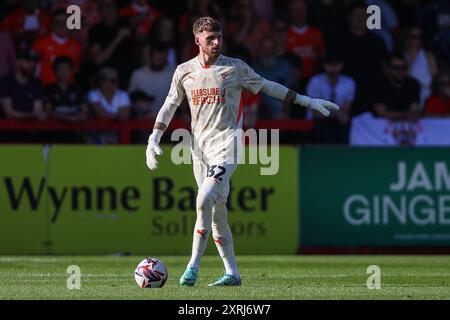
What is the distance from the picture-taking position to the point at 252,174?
18281 millimetres

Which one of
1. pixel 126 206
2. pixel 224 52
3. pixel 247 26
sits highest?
pixel 247 26

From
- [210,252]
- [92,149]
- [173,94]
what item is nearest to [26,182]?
[92,149]

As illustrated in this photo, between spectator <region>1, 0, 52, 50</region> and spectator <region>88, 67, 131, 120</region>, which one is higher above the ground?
spectator <region>1, 0, 52, 50</region>

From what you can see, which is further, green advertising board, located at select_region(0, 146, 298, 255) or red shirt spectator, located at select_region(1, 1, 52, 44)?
red shirt spectator, located at select_region(1, 1, 52, 44)

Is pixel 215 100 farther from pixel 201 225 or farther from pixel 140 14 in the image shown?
pixel 140 14

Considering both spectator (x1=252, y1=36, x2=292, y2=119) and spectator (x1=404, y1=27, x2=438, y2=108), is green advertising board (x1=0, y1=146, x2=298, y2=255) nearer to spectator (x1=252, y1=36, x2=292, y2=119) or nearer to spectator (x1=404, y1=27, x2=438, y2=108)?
spectator (x1=252, y1=36, x2=292, y2=119)

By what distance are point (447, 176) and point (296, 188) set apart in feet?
7.37

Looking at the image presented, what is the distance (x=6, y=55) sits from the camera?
20.2 metres

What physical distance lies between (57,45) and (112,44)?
916 mm

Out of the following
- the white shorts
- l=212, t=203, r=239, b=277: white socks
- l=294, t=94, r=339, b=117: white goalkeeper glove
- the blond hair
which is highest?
the blond hair

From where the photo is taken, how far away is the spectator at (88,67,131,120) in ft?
63.1

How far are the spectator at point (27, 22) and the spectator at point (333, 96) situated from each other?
4527 millimetres

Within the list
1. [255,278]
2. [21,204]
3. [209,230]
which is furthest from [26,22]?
[209,230]

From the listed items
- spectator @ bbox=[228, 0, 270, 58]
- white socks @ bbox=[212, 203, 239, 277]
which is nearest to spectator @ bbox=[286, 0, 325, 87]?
spectator @ bbox=[228, 0, 270, 58]
